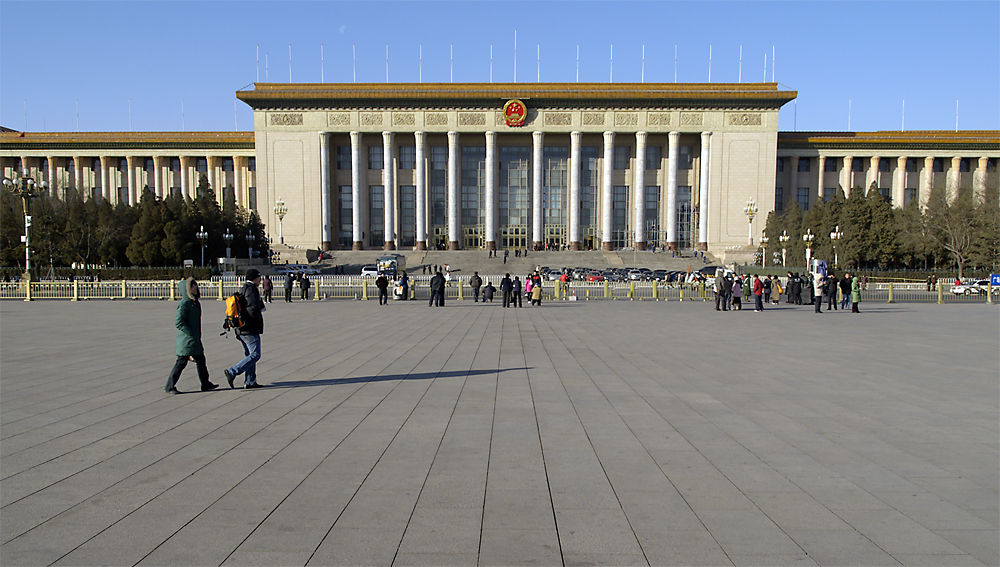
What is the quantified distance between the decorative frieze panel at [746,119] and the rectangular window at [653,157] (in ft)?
28.5

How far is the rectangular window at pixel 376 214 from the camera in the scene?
2911 inches

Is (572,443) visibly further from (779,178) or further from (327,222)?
(779,178)

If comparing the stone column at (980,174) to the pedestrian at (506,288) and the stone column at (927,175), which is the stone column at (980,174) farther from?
the pedestrian at (506,288)

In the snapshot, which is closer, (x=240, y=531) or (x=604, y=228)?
(x=240, y=531)

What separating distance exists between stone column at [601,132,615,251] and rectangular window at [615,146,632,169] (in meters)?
1.77

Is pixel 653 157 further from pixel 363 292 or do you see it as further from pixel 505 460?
pixel 505 460

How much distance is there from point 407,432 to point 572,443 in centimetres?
168

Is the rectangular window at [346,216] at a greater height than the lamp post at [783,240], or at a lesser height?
greater

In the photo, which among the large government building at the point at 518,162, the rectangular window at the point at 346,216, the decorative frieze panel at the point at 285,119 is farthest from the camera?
the rectangular window at the point at 346,216

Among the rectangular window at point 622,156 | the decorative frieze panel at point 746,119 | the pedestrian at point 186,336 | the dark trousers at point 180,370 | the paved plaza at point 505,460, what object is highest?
the decorative frieze panel at point 746,119

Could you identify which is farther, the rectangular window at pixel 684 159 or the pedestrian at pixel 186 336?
the rectangular window at pixel 684 159

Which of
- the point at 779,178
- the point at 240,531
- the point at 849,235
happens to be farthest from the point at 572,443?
the point at 779,178

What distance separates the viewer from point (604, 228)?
71062 millimetres

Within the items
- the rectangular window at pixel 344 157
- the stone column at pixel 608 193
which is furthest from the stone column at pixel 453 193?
the stone column at pixel 608 193
